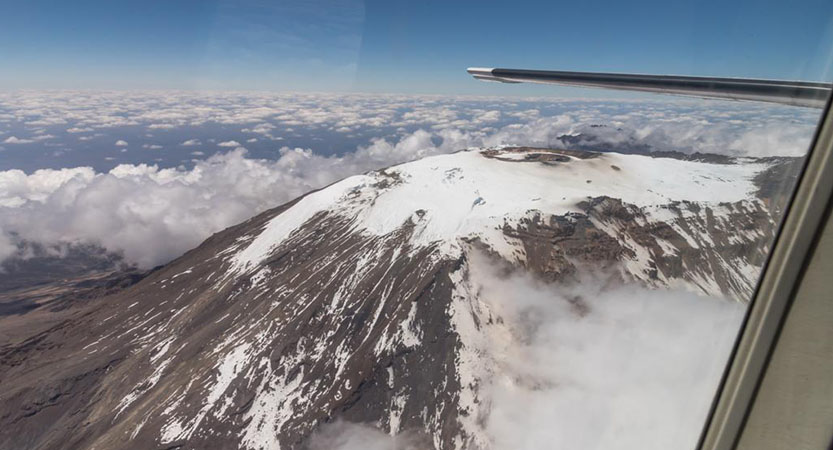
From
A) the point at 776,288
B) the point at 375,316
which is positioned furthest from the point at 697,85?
the point at 375,316

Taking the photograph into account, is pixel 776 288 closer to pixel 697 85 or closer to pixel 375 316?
pixel 697 85

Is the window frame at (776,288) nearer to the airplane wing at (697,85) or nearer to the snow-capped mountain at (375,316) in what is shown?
the airplane wing at (697,85)

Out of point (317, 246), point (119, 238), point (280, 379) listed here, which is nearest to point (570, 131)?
point (317, 246)

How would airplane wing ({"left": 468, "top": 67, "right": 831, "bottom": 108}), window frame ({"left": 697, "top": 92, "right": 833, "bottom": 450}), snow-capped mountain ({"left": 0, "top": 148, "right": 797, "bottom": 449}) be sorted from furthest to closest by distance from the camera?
snow-capped mountain ({"left": 0, "top": 148, "right": 797, "bottom": 449})
airplane wing ({"left": 468, "top": 67, "right": 831, "bottom": 108})
window frame ({"left": 697, "top": 92, "right": 833, "bottom": 450})

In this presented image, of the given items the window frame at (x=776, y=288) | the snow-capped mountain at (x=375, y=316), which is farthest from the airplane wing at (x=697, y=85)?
the snow-capped mountain at (x=375, y=316)

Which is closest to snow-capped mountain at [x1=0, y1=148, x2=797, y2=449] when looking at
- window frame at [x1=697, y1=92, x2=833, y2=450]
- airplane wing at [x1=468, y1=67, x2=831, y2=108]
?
airplane wing at [x1=468, y1=67, x2=831, y2=108]

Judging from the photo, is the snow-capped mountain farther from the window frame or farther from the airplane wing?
the window frame
